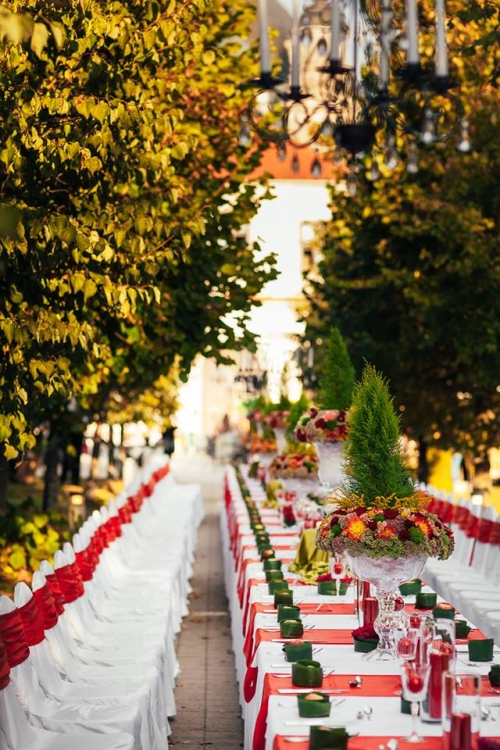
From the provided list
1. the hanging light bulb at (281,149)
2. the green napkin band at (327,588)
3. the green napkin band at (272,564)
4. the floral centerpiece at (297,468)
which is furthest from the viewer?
the floral centerpiece at (297,468)

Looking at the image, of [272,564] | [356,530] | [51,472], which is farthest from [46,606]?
[51,472]

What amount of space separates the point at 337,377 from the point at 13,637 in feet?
15.2

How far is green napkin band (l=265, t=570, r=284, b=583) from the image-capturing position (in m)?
7.78

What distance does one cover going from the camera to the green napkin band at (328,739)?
4.12 meters

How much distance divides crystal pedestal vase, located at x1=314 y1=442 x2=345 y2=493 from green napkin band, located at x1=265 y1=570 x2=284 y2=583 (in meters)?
1.76

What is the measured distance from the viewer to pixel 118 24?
7645mm

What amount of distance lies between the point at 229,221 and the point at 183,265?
2.36 feet

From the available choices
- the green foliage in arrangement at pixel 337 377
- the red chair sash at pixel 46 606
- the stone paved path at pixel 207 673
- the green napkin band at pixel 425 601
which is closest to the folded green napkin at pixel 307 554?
the stone paved path at pixel 207 673

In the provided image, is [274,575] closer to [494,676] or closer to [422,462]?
[494,676]

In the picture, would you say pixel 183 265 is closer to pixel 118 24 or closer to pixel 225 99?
pixel 225 99

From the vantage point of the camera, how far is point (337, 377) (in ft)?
32.1

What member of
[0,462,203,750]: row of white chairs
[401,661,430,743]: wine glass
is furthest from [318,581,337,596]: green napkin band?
[401,661,430,743]: wine glass

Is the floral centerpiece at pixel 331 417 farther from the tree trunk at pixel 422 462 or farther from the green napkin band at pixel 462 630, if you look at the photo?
the tree trunk at pixel 422 462

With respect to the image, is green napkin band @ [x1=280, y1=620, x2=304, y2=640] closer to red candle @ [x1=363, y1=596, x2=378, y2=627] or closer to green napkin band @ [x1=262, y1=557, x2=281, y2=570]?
red candle @ [x1=363, y1=596, x2=378, y2=627]
